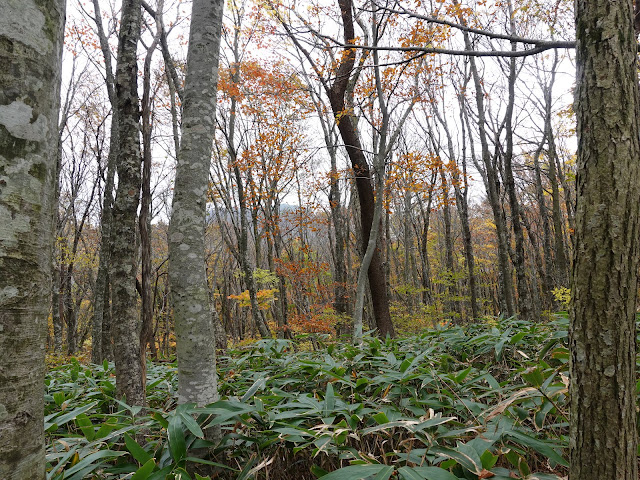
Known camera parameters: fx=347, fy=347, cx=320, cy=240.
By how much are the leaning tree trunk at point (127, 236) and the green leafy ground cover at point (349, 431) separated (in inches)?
10.3

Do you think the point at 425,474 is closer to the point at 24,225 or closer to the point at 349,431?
the point at 349,431

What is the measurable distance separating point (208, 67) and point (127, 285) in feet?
4.91

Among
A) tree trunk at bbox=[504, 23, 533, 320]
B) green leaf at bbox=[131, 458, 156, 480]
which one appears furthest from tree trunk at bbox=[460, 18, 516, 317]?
green leaf at bbox=[131, 458, 156, 480]

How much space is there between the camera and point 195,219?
180 cm

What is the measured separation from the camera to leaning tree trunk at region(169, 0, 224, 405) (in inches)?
A: 65.4

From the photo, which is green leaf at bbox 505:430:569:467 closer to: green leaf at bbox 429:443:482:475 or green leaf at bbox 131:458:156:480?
green leaf at bbox 429:443:482:475

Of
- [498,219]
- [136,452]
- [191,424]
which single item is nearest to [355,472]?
[191,424]

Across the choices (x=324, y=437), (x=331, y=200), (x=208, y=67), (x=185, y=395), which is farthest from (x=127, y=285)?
(x=331, y=200)

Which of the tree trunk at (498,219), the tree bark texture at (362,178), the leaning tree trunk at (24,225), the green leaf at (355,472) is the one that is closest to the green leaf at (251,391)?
the green leaf at (355,472)

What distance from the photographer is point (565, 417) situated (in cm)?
143

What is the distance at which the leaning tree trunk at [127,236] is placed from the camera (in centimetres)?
224

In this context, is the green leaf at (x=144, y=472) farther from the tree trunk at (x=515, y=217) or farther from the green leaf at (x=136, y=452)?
the tree trunk at (x=515, y=217)

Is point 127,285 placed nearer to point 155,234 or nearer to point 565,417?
point 565,417

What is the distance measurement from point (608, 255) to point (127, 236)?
2.56 m
